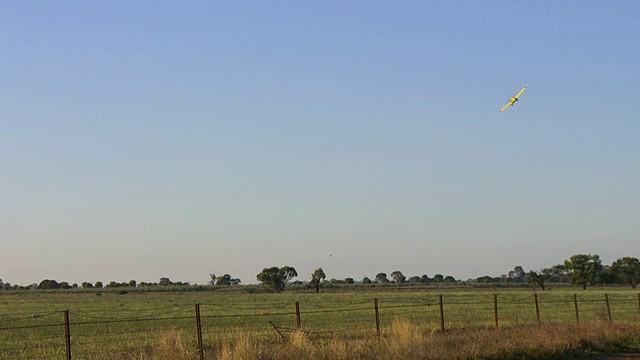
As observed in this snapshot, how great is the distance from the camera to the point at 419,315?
4097 cm

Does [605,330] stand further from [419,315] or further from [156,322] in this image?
[156,322]

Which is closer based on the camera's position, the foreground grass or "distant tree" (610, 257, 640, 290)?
the foreground grass

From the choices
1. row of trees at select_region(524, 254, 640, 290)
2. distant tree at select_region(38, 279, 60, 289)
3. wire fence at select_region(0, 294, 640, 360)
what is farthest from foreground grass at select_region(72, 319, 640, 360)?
distant tree at select_region(38, 279, 60, 289)

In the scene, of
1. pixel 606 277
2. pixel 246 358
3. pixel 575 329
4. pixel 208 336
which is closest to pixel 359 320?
pixel 208 336

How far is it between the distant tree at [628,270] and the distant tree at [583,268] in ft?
25.6

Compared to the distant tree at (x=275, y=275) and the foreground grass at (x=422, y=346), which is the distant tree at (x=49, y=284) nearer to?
the distant tree at (x=275, y=275)

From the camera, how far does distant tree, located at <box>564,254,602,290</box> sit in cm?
12706

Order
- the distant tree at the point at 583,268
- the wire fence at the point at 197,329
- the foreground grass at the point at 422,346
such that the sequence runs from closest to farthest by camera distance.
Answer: the foreground grass at the point at 422,346 < the wire fence at the point at 197,329 < the distant tree at the point at 583,268

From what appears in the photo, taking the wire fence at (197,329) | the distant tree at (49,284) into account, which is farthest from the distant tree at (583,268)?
the distant tree at (49,284)

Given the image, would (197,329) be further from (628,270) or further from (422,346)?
(628,270)

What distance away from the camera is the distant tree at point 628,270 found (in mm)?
133125

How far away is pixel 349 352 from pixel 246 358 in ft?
8.99

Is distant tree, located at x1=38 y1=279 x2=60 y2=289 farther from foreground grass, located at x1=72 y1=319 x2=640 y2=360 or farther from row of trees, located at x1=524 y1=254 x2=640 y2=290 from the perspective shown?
foreground grass, located at x1=72 y1=319 x2=640 y2=360

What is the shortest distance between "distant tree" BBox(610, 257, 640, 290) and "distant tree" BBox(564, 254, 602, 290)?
779 centimetres
